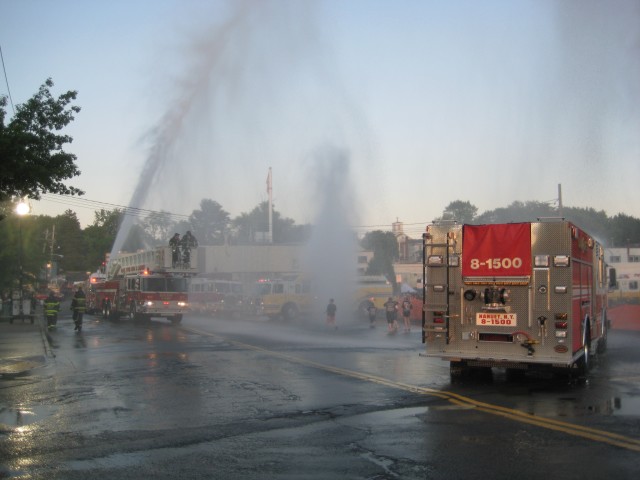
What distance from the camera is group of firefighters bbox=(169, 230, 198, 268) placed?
32.5m

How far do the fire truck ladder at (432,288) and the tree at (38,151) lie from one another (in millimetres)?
9244

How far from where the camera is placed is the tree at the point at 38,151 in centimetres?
1559

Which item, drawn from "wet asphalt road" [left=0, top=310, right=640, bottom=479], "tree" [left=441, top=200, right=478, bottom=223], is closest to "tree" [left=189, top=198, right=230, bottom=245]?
"tree" [left=441, top=200, right=478, bottom=223]

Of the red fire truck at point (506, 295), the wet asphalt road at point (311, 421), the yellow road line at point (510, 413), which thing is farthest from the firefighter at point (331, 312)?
the red fire truck at point (506, 295)

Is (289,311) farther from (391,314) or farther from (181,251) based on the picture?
(391,314)

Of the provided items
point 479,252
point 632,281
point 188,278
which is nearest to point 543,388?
point 479,252

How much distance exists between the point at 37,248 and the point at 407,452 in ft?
177

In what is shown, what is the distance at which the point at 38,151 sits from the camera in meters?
16.9

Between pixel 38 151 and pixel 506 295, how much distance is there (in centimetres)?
1179

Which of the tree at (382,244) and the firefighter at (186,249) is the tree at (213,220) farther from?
the firefighter at (186,249)

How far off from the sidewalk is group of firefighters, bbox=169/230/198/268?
7340 millimetres

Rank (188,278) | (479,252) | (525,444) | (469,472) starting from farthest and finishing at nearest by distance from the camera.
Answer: (188,278)
(479,252)
(525,444)
(469,472)

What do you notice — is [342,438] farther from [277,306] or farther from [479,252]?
[277,306]

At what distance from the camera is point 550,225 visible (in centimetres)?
1180
